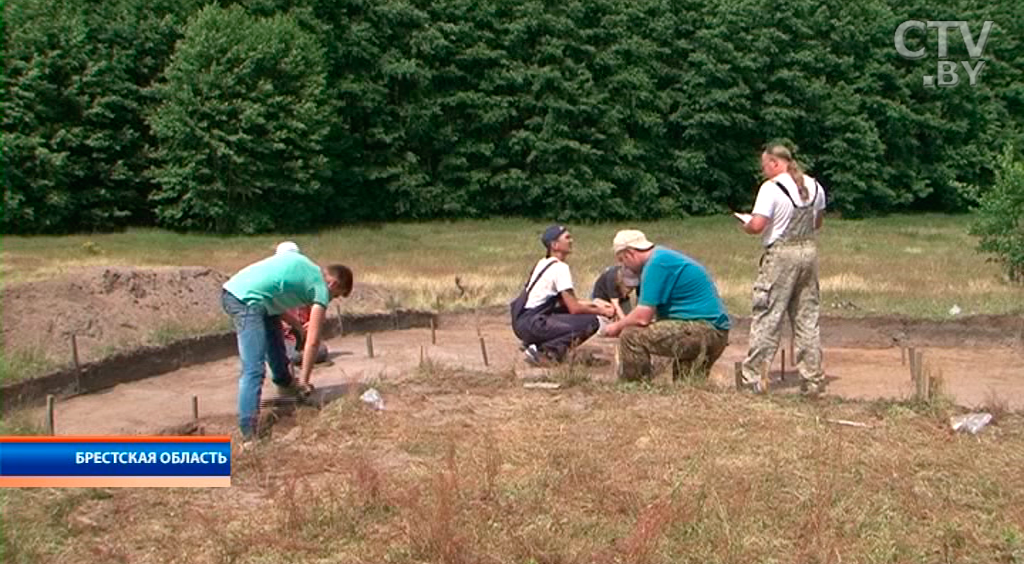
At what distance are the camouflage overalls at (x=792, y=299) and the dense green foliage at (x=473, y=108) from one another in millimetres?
26063

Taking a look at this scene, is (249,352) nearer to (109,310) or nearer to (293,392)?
(293,392)

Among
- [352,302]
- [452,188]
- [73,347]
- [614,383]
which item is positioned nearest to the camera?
[614,383]

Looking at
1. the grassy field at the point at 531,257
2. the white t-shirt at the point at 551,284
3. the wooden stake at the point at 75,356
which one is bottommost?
the grassy field at the point at 531,257

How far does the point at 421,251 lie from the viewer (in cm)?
2902

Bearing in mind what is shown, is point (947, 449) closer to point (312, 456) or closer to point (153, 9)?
point (312, 456)

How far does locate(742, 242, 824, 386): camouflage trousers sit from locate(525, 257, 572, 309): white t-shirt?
1893mm

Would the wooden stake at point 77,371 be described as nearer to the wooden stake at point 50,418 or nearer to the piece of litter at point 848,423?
the wooden stake at point 50,418

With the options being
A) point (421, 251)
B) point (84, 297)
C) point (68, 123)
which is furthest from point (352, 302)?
point (68, 123)

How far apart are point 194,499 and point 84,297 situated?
21.2 ft

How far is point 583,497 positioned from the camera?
597 centimetres

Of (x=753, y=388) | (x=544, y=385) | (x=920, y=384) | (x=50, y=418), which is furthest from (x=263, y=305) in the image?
(x=920, y=384)

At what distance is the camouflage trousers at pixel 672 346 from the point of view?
8.48 m

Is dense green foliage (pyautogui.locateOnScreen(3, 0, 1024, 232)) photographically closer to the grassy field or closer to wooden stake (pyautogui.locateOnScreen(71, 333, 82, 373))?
the grassy field

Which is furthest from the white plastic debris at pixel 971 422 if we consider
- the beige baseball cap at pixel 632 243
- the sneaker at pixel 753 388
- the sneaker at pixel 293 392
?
the sneaker at pixel 293 392
